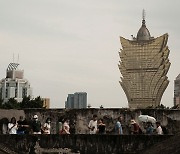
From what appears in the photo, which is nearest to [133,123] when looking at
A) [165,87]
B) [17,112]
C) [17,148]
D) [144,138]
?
[144,138]

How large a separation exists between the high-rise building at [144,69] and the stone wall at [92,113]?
229 ft

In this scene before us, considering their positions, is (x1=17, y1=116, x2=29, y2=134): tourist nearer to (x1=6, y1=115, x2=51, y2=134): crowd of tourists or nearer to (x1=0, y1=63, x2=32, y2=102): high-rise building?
(x1=6, y1=115, x2=51, y2=134): crowd of tourists

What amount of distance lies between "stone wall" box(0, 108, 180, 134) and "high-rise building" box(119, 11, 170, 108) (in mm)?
69819

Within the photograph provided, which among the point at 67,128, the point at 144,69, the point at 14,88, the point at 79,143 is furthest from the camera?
the point at 14,88

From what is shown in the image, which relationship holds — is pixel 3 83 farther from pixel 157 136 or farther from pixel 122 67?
pixel 157 136

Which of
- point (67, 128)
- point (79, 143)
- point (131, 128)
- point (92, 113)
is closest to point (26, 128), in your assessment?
point (67, 128)

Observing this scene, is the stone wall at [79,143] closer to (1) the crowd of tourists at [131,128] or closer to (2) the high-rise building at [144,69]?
(1) the crowd of tourists at [131,128]

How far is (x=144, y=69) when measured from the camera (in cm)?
8400

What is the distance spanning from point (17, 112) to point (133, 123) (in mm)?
3898

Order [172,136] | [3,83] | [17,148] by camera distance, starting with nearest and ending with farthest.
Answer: [172,136], [17,148], [3,83]

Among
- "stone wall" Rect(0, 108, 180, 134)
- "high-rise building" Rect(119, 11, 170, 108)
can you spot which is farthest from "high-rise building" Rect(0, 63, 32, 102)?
"stone wall" Rect(0, 108, 180, 134)

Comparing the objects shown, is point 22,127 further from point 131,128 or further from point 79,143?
point 131,128

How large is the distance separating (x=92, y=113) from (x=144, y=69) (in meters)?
72.9

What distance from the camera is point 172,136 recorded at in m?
9.15
